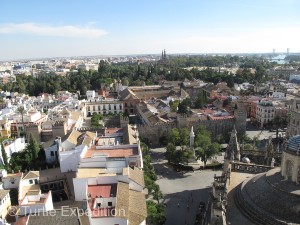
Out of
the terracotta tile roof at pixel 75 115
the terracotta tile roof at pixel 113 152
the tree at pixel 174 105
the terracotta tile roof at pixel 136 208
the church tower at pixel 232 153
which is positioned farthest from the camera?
the tree at pixel 174 105

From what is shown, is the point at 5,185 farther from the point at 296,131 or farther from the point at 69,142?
the point at 296,131

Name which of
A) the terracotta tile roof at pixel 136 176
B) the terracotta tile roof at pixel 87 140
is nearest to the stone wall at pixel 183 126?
the terracotta tile roof at pixel 87 140

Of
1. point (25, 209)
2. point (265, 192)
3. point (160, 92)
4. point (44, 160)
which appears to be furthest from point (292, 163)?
point (160, 92)

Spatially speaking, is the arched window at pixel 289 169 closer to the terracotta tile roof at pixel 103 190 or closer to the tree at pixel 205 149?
the terracotta tile roof at pixel 103 190

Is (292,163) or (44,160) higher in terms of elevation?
(292,163)

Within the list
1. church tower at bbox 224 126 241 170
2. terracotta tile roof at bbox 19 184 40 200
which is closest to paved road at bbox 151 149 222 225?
church tower at bbox 224 126 241 170

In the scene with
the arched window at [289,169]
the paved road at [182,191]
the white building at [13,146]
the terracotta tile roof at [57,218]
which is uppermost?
the arched window at [289,169]

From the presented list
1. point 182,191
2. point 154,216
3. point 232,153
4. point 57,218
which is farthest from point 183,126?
point 57,218
